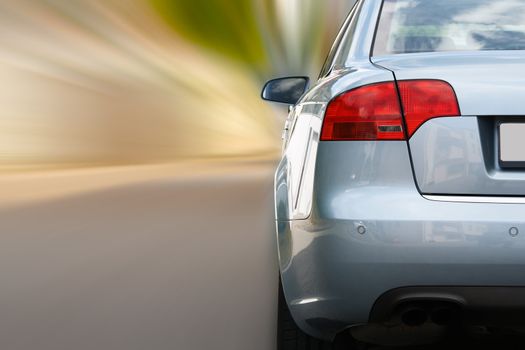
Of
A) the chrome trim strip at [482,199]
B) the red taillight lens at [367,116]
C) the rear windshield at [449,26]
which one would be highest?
the rear windshield at [449,26]

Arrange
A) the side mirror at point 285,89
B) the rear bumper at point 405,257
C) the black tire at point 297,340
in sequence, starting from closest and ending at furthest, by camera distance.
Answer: the rear bumper at point 405,257 < the black tire at point 297,340 < the side mirror at point 285,89

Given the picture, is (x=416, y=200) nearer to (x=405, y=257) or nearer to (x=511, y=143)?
(x=405, y=257)

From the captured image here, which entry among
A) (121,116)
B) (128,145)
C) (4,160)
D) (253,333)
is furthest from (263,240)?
(121,116)

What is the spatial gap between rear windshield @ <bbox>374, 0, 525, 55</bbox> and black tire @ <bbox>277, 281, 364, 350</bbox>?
1.00m

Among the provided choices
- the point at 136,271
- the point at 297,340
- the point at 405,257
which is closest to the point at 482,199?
the point at 405,257

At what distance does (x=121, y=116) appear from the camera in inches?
1442

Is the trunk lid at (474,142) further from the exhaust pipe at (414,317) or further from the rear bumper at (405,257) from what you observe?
the exhaust pipe at (414,317)

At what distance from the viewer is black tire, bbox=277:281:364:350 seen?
393 cm

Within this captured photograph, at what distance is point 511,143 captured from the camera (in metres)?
3.30

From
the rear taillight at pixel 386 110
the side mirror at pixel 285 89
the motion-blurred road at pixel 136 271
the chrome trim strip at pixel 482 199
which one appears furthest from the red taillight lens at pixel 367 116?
the side mirror at pixel 285 89

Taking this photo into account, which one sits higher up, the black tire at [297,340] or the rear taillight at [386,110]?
the rear taillight at [386,110]

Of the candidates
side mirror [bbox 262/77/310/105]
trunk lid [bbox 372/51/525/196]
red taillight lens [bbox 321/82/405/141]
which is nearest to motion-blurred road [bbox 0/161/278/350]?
side mirror [bbox 262/77/310/105]

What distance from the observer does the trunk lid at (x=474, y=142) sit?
3.27m

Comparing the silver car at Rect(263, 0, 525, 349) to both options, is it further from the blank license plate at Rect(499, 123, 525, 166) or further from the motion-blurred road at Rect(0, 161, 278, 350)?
the motion-blurred road at Rect(0, 161, 278, 350)
